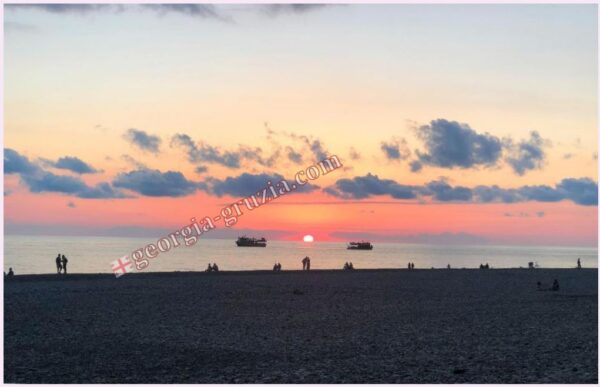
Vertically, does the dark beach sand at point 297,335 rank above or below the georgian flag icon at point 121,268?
below

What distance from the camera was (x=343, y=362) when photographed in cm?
1748

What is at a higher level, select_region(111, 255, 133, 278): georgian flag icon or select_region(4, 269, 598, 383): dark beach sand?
select_region(111, 255, 133, 278): georgian flag icon

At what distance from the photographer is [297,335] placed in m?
22.0

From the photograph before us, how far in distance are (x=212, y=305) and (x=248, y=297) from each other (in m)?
4.10

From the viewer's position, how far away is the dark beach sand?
635 inches

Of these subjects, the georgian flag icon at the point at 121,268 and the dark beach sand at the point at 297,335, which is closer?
the dark beach sand at the point at 297,335

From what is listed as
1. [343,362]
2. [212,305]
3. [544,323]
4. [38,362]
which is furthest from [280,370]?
[212,305]

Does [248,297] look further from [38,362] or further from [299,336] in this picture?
[38,362]

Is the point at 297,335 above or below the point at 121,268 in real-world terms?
below

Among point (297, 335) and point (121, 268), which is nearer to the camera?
point (297, 335)

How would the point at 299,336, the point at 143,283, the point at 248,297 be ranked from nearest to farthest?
1. the point at 299,336
2. the point at 248,297
3. the point at 143,283

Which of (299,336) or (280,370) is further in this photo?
(299,336)

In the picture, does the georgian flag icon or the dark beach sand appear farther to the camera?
the georgian flag icon

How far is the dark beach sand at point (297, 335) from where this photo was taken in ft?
53.0
